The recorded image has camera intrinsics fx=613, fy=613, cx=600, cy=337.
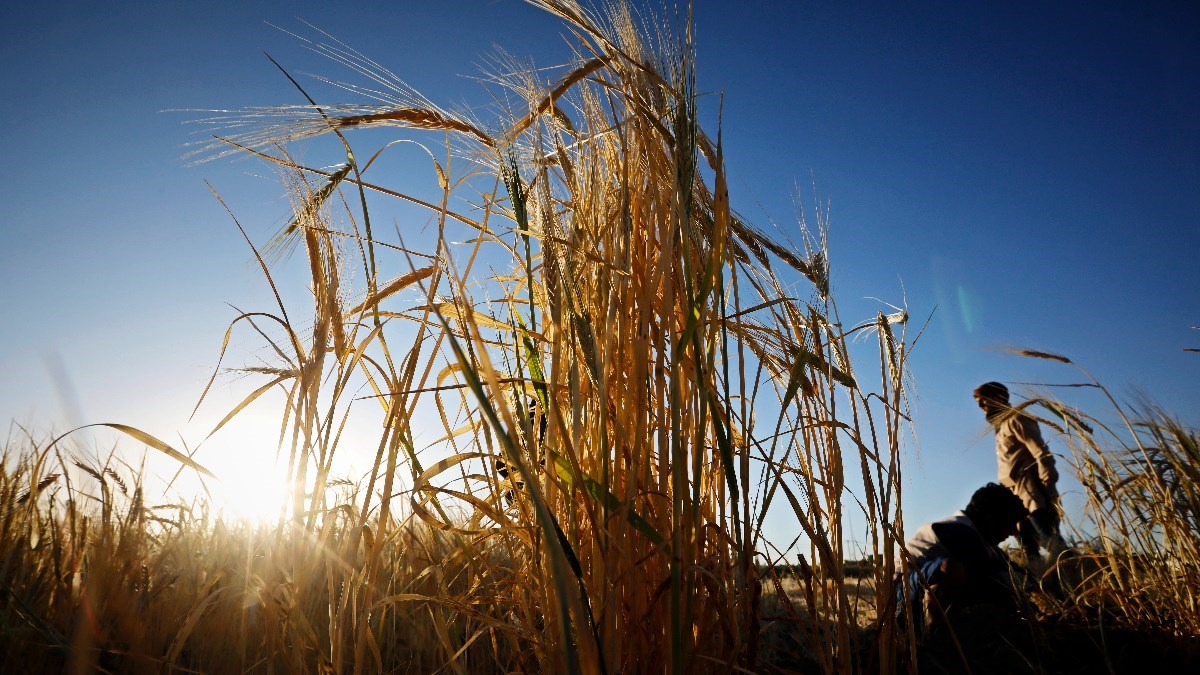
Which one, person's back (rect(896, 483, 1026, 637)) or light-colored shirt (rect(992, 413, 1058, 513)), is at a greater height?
light-colored shirt (rect(992, 413, 1058, 513))

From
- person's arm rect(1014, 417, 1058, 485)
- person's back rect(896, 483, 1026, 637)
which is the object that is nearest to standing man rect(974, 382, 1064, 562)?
person's arm rect(1014, 417, 1058, 485)

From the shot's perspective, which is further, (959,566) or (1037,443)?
(1037,443)

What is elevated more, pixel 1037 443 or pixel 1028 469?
pixel 1037 443

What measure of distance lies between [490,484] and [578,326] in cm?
45

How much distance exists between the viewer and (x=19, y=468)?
2.07 m

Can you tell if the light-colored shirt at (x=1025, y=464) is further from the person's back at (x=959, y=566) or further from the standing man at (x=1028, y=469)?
the person's back at (x=959, y=566)

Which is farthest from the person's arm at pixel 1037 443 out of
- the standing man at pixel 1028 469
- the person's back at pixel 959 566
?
the person's back at pixel 959 566

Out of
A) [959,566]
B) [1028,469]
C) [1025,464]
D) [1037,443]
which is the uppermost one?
[1037,443]

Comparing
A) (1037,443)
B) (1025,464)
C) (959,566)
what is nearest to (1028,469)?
(1037,443)

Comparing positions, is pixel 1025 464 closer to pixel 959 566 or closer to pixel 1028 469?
pixel 1028 469

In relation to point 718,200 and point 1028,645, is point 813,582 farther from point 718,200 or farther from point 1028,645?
point 1028,645

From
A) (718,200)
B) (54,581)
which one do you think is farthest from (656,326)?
(54,581)

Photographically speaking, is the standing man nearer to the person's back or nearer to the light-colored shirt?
the light-colored shirt

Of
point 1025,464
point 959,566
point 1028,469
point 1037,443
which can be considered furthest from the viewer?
point 1025,464
